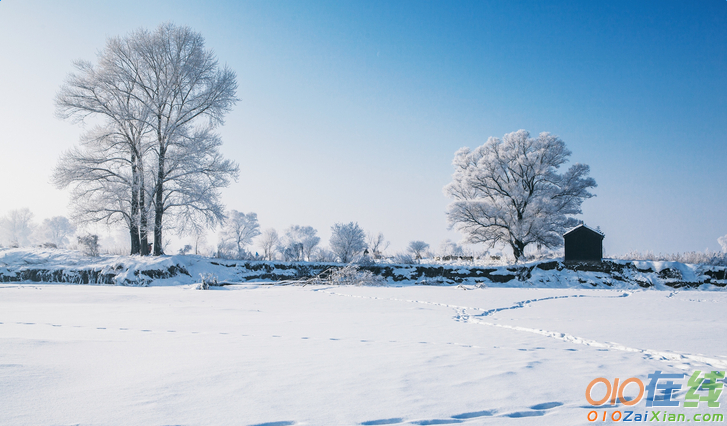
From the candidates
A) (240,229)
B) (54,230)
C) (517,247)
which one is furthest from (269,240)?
(517,247)

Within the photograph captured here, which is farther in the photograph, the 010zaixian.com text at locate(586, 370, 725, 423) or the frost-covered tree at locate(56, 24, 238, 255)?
the frost-covered tree at locate(56, 24, 238, 255)

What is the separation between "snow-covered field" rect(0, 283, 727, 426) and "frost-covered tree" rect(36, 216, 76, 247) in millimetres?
67478

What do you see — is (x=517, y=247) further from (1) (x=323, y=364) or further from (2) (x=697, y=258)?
(1) (x=323, y=364)

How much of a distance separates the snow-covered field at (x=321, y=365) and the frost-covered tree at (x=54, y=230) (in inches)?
2657

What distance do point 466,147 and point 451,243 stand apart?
44.9m

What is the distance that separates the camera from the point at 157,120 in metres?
15.8

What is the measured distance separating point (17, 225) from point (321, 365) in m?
74.8

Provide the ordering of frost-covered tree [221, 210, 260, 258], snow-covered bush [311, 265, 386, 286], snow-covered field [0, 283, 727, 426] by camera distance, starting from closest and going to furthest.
Answer: snow-covered field [0, 283, 727, 426] < snow-covered bush [311, 265, 386, 286] < frost-covered tree [221, 210, 260, 258]

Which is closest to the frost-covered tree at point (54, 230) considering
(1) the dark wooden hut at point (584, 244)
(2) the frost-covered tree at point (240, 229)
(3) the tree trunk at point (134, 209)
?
(2) the frost-covered tree at point (240, 229)

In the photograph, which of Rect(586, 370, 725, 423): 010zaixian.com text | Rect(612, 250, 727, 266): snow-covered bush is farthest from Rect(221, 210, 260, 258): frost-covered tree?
Rect(586, 370, 725, 423): 010zaixian.com text

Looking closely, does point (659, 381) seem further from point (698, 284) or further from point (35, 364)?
point (698, 284)

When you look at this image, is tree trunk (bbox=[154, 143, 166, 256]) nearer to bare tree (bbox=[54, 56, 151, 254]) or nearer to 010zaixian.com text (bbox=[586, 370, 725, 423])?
bare tree (bbox=[54, 56, 151, 254])

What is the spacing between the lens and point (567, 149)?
23.9m

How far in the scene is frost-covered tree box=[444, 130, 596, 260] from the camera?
72.1 ft
